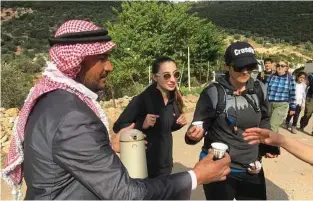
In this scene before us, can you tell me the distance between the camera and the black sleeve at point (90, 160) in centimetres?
152

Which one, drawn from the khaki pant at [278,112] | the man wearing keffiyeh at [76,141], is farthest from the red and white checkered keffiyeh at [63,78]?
the khaki pant at [278,112]

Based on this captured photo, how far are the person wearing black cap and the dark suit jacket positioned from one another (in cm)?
125

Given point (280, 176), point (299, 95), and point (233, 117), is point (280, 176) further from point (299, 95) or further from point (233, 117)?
point (299, 95)

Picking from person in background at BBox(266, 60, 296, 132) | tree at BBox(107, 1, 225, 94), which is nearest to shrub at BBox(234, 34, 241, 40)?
tree at BBox(107, 1, 225, 94)

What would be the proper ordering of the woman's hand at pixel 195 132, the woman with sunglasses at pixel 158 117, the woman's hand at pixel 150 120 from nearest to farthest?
the woman's hand at pixel 195 132
the woman's hand at pixel 150 120
the woman with sunglasses at pixel 158 117

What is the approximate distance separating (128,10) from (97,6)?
74.7 feet

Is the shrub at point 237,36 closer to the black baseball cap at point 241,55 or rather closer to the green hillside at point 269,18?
the green hillside at point 269,18

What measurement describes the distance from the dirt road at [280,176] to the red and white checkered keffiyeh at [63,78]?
3.34m

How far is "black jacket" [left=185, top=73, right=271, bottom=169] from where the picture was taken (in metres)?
2.79

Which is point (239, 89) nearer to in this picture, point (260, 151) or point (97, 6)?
point (260, 151)

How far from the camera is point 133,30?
22234 mm

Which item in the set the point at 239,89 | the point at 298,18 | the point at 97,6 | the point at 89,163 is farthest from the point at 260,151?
the point at 298,18

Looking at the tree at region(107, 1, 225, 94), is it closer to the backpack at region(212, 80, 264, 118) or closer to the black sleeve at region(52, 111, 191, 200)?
the backpack at region(212, 80, 264, 118)

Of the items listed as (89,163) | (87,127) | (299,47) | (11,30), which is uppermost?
(87,127)
